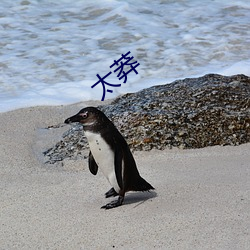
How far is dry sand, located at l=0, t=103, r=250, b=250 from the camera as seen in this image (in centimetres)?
351

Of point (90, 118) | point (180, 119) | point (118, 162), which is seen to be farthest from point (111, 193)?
point (180, 119)

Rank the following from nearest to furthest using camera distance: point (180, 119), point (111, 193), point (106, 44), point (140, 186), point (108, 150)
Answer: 1. point (108, 150)
2. point (140, 186)
3. point (111, 193)
4. point (180, 119)
5. point (106, 44)

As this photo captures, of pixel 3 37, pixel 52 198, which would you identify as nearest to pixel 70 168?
pixel 52 198

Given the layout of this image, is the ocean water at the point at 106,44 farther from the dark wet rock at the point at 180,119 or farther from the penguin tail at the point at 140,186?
the penguin tail at the point at 140,186

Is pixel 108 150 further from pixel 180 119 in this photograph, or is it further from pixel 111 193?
pixel 180 119

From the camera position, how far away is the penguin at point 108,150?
370cm

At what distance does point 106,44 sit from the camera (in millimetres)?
9094

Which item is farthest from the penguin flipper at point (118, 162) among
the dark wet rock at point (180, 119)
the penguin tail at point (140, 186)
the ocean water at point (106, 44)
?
the ocean water at point (106, 44)

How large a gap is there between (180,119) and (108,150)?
62.2 inches

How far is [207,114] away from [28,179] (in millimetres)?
1460

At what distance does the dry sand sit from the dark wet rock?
0.34 feet

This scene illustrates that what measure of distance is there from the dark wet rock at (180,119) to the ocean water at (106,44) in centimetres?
143

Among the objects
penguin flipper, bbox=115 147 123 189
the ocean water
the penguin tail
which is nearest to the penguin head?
penguin flipper, bbox=115 147 123 189

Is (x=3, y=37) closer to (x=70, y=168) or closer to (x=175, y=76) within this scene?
(x=175, y=76)
